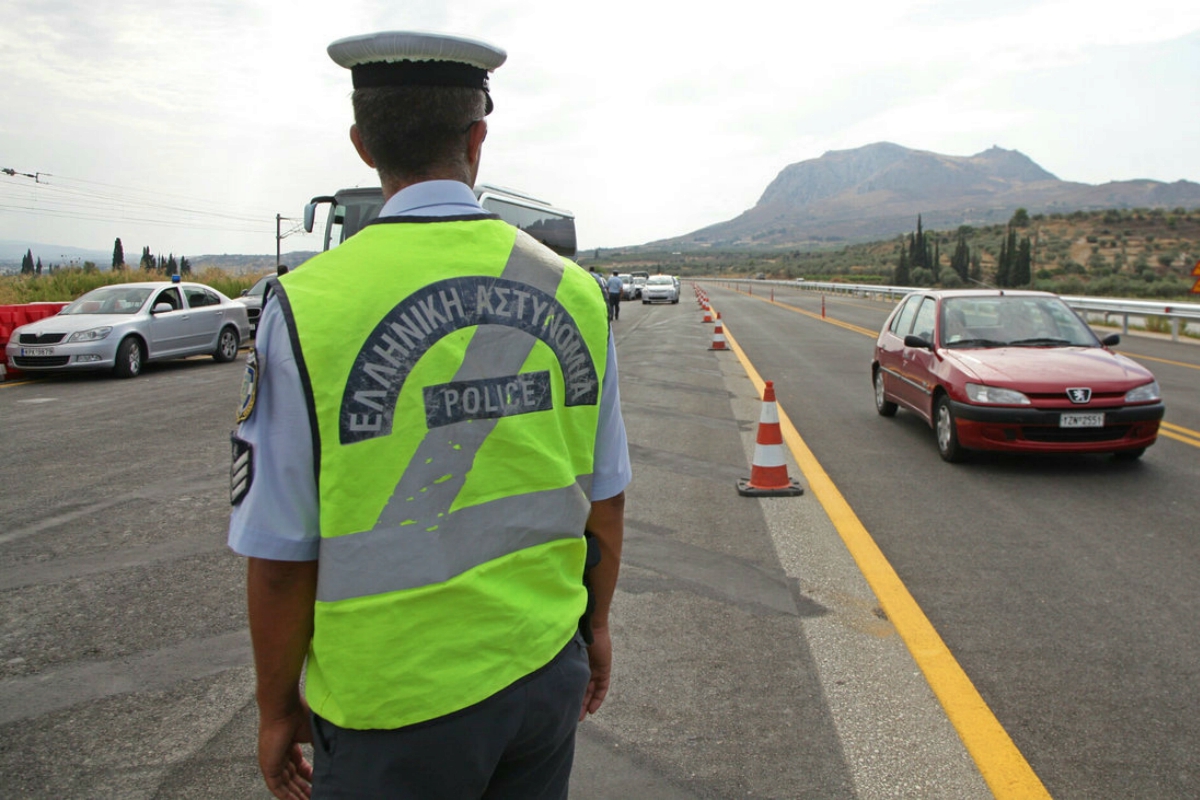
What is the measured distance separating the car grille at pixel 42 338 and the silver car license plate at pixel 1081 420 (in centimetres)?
1380

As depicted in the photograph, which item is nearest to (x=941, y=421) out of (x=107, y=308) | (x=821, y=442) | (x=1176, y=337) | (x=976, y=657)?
(x=821, y=442)

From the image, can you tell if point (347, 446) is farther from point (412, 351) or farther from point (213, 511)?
point (213, 511)

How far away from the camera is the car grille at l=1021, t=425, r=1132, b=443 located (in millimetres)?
7621

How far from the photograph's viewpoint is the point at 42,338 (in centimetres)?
1430

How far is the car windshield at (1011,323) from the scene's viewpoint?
28.7 feet

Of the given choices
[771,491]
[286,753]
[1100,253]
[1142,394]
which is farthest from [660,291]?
[286,753]

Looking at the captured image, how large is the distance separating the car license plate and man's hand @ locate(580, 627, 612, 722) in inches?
263

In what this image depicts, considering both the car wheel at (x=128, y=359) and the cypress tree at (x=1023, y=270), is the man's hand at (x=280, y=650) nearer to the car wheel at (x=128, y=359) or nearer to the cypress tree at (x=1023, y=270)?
the car wheel at (x=128, y=359)

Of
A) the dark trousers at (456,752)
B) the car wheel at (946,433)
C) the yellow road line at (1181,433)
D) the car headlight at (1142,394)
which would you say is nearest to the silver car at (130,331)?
the car wheel at (946,433)

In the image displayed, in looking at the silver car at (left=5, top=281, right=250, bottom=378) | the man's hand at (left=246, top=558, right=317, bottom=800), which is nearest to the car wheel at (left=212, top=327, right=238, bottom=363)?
the silver car at (left=5, top=281, right=250, bottom=378)

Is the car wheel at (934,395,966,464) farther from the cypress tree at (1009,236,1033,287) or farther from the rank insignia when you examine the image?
the cypress tree at (1009,236,1033,287)

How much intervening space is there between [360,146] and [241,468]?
0.62m

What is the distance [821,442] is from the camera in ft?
29.8

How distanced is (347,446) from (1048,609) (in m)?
4.23
